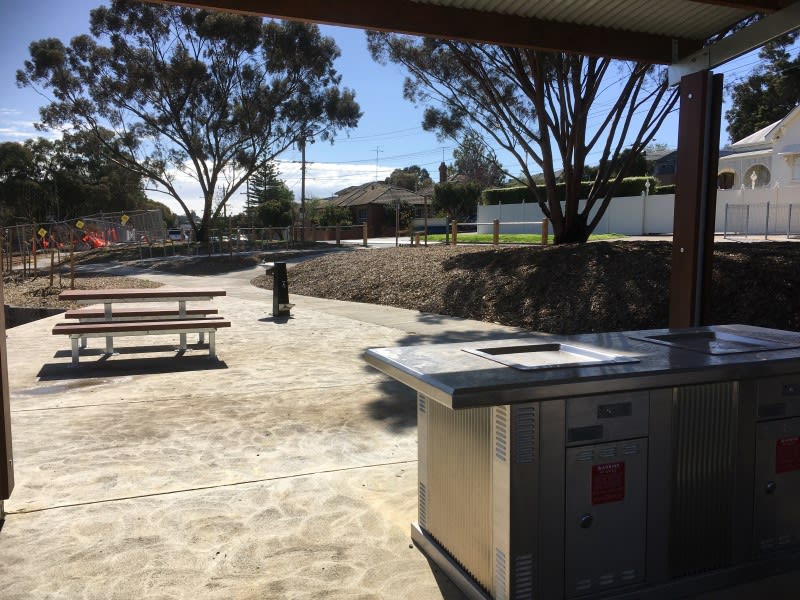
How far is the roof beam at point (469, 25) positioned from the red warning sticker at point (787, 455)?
3.67 metres

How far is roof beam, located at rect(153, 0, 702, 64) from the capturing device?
4.50 metres

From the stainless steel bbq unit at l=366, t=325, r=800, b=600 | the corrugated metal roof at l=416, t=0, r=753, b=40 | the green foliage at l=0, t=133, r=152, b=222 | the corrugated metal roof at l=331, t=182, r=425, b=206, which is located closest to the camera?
the stainless steel bbq unit at l=366, t=325, r=800, b=600

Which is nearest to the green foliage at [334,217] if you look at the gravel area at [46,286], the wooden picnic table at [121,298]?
the gravel area at [46,286]

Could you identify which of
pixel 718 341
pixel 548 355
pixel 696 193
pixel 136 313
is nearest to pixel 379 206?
pixel 136 313

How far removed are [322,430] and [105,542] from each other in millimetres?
2124

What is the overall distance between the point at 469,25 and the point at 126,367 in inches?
222

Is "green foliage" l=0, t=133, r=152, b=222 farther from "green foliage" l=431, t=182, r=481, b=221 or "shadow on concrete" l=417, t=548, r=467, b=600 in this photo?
"shadow on concrete" l=417, t=548, r=467, b=600

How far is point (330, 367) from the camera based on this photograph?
25.1 ft

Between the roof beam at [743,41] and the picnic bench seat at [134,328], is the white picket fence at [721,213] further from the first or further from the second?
the picnic bench seat at [134,328]

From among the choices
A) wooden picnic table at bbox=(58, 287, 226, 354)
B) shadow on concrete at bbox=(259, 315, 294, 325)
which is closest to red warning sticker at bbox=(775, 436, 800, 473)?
wooden picnic table at bbox=(58, 287, 226, 354)

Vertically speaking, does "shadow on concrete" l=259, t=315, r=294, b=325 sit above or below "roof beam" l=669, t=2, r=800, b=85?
below

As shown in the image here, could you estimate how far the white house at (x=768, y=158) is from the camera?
29.6 m

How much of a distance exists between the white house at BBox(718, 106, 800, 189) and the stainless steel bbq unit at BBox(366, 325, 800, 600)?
1099 inches

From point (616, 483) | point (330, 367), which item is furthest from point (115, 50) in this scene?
point (616, 483)
